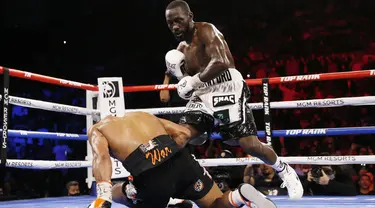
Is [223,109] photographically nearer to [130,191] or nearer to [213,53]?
[213,53]

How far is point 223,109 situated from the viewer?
2340 millimetres

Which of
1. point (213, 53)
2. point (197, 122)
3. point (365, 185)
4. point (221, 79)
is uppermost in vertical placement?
point (213, 53)

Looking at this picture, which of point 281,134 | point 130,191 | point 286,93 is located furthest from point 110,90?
point 286,93

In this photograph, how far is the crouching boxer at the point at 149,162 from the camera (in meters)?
1.64

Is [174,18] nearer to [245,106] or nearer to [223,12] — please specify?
[245,106]

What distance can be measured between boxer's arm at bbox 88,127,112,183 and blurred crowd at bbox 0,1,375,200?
7.54 feet

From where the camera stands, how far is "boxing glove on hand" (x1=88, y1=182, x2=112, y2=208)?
1380 millimetres

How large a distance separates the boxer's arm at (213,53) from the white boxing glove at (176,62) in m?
0.15

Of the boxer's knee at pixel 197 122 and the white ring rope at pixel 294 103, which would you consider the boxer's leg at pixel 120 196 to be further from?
the white ring rope at pixel 294 103

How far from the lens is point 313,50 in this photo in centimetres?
618

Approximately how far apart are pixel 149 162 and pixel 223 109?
0.78 m

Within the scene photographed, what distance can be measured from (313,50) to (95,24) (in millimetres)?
3268

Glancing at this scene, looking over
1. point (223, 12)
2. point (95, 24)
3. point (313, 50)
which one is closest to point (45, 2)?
point (95, 24)

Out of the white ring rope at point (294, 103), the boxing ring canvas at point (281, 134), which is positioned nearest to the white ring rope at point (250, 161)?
the boxing ring canvas at point (281, 134)
